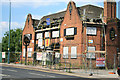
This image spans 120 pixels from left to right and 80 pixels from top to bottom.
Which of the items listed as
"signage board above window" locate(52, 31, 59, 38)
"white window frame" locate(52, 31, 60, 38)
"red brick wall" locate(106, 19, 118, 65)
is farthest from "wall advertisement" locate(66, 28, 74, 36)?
"red brick wall" locate(106, 19, 118, 65)

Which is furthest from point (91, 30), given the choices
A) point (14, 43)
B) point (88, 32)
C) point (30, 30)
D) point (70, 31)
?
point (14, 43)

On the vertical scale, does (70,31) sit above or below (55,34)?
above

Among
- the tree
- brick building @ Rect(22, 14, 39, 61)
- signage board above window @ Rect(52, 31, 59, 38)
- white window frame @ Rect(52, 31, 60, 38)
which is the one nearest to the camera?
white window frame @ Rect(52, 31, 60, 38)

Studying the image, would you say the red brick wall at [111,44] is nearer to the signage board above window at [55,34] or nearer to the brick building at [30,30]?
the signage board above window at [55,34]

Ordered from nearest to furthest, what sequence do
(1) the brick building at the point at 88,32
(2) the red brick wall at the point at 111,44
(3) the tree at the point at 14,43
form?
(1) the brick building at the point at 88,32 → (2) the red brick wall at the point at 111,44 → (3) the tree at the point at 14,43

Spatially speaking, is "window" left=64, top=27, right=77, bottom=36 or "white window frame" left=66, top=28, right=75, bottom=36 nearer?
"window" left=64, top=27, right=77, bottom=36

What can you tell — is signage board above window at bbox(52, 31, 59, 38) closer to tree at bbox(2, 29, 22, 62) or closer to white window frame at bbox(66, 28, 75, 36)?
white window frame at bbox(66, 28, 75, 36)

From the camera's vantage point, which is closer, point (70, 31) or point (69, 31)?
point (70, 31)

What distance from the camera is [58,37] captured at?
43.4m

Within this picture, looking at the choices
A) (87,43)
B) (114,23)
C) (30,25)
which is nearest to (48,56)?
(87,43)

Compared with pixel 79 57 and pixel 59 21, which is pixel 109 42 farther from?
pixel 59 21

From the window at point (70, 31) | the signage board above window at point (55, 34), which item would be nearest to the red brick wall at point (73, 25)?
the window at point (70, 31)

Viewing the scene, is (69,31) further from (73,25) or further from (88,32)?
(88,32)

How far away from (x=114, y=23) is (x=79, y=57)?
996 centimetres
